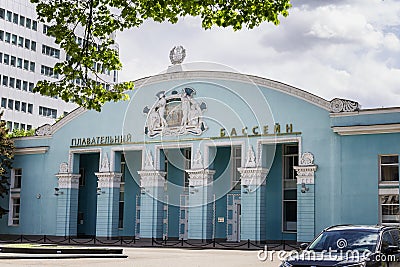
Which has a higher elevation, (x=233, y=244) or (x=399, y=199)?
(x=399, y=199)

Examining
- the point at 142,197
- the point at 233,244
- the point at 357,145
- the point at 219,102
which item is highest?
the point at 219,102

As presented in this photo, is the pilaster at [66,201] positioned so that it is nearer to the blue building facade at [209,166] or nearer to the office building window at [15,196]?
the blue building facade at [209,166]

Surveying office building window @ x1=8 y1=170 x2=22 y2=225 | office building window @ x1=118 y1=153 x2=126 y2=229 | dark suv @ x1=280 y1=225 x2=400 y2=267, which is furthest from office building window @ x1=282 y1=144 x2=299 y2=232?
dark suv @ x1=280 y1=225 x2=400 y2=267

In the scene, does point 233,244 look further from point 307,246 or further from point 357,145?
point 307,246

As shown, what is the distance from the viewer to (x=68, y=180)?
155ft

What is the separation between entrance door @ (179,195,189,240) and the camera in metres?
44.9

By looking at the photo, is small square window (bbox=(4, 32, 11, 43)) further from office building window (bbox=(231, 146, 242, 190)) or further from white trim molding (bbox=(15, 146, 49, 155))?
office building window (bbox=(231, 146, 242, 190))

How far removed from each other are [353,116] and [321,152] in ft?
8.96

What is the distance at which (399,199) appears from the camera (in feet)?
118

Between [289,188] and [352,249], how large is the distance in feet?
91.3

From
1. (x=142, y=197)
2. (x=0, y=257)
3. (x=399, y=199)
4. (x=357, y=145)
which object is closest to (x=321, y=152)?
(x=357, y=145)

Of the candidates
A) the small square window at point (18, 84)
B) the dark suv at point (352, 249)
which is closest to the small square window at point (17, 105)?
the small square window at point (18, 84)

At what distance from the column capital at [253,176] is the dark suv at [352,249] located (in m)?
24.5

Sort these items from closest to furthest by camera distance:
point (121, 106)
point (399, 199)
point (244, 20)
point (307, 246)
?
point (244, 20), point (307, 246), point (399, 199), point (121, 106)
